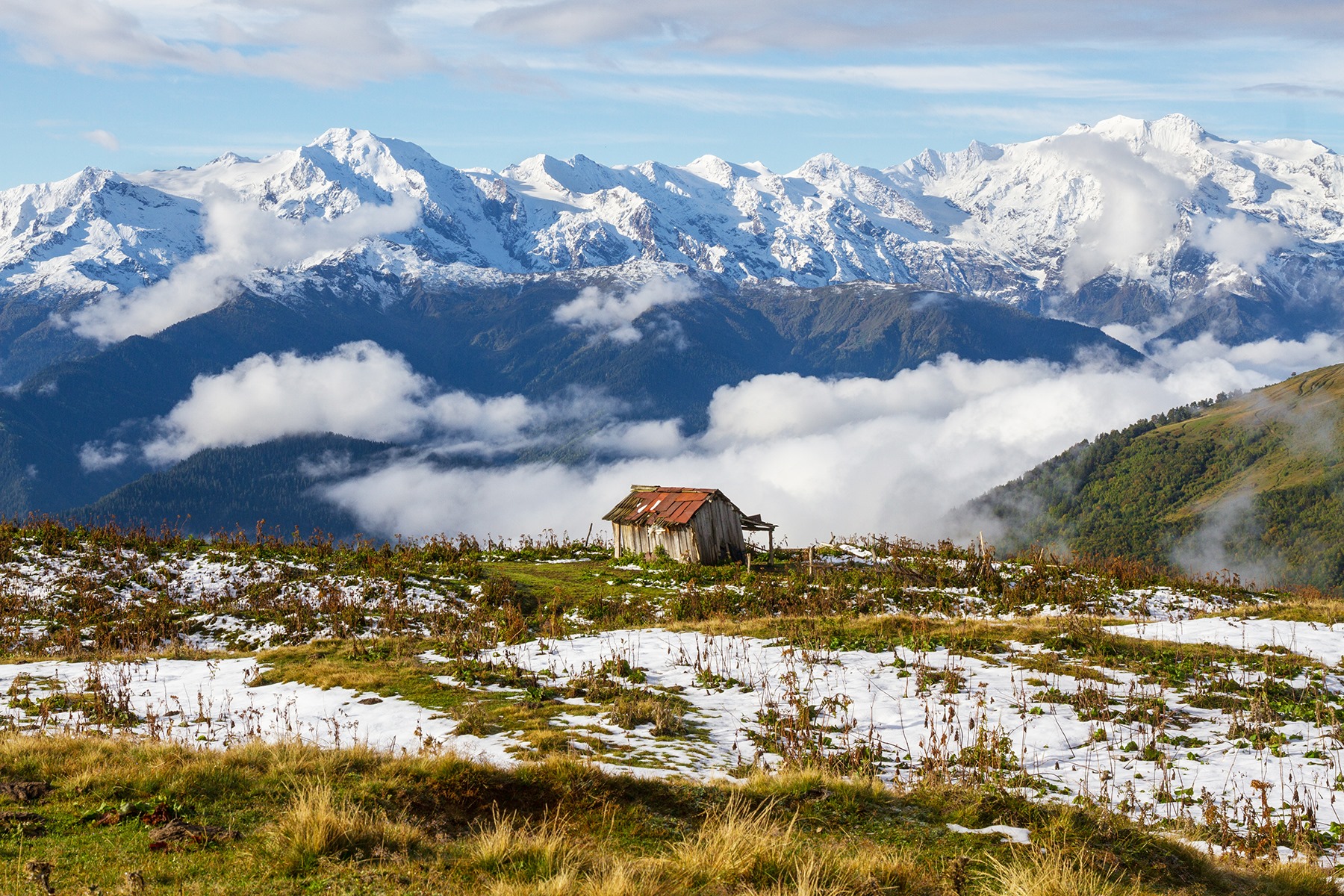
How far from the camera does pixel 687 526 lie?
148 ft

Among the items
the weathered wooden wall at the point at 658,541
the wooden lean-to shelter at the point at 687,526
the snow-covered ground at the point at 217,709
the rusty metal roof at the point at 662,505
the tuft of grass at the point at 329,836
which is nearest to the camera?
the tuft of grass at the point at 329,836

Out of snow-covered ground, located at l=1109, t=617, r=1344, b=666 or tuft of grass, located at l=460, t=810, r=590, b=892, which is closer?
tuft of grass, located at l=460, t=810, r=590, b=892

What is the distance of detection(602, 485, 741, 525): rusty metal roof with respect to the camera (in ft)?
151

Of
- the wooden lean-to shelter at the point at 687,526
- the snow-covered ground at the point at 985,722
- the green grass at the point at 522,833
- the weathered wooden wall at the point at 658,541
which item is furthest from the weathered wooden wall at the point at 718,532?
the green grass at the point at 522,833

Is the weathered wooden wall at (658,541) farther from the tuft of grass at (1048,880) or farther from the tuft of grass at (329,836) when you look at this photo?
the tuft of grass at (1048,880)

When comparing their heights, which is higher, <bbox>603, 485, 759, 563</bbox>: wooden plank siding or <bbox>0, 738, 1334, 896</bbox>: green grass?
<bbox>603, 485, 759, 563</bbox>: wooden plank siding

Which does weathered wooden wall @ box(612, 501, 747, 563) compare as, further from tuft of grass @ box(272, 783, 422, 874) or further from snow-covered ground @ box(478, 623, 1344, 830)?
tuft of grass @ box(272, 783, 422, 874)

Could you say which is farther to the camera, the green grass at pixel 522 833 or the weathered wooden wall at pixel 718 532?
the weathered wooden wall at pixel 718 532

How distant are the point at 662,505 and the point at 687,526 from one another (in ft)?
10.6

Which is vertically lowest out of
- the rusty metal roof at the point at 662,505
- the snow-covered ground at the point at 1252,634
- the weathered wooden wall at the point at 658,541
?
the snow-covered ground at the point at 1252,634

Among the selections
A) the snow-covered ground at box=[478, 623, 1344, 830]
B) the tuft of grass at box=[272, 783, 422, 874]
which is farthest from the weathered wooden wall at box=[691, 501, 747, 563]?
the tuft of grass at box=[272, 783, 422, 874]

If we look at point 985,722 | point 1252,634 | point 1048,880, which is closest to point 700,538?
point 1252,634

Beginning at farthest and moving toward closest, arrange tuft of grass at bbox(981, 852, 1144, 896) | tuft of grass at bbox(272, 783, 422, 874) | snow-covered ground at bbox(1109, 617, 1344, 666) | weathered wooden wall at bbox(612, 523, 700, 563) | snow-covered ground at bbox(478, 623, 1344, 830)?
1. weathered wooden wall at bbox(612, 523, 700, 563)
2. snow-covered ground at bbox(1109, 617, 1344, 666)
3. snow-covered ground at bbox(478, 623, 1344, 830)
4. tuft of grass at bbox(272, 783, 422, 874)
5. tuft of grass at bbox(981, 852, 1144, 896)

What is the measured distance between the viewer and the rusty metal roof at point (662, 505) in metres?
46.0
